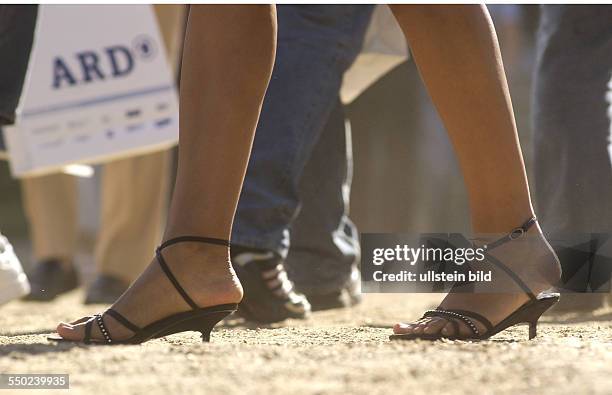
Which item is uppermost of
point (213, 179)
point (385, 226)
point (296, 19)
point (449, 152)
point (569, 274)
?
point (296, 19)

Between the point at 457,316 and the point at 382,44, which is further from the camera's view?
the point at 382,44

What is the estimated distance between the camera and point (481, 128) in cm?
189

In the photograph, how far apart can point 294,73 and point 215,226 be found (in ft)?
2.85

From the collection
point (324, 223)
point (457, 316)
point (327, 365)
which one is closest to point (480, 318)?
point (457, 316)

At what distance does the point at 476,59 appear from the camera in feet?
6.22

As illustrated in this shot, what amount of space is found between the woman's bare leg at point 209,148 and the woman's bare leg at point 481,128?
29 cm

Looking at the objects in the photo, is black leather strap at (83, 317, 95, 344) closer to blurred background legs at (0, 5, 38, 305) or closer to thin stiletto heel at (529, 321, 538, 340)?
blurred background legs at (0, 5, 38, 305)

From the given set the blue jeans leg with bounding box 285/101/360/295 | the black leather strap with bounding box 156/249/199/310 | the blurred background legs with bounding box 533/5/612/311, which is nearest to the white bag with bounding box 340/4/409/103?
the blue jeans leg with bounding box 285/101/360/295

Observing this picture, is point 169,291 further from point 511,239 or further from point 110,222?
point 110,222

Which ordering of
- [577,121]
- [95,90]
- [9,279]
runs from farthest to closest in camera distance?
1. [95,90]
2. [577,121]
3. [9,279]

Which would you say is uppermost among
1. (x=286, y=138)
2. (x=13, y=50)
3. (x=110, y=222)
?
(x=13, y=50)

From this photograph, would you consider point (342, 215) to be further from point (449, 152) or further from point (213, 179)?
point (449, 152)

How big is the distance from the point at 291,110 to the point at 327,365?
1141mm

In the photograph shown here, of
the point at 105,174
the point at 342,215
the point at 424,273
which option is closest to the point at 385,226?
the point at 105,174
